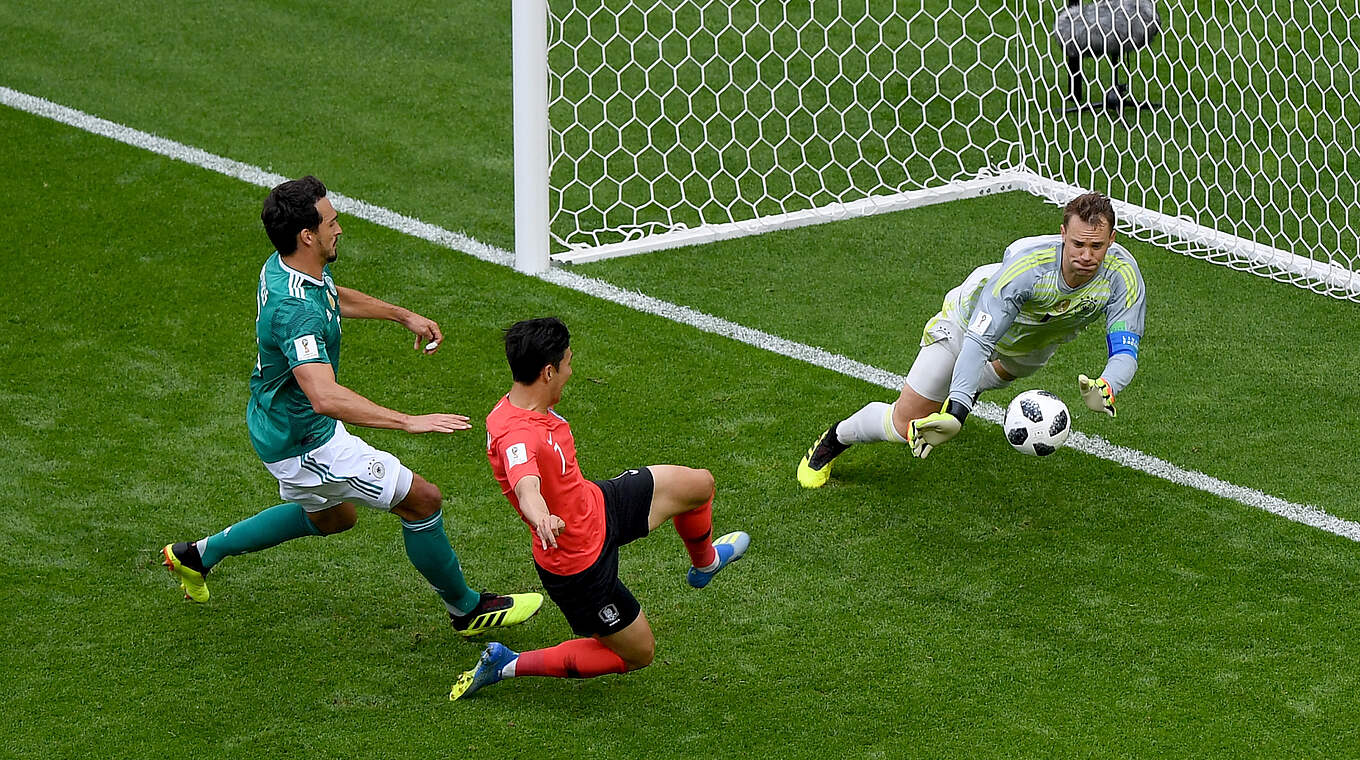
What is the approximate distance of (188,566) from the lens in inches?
208

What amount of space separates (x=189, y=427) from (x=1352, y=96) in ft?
25.9

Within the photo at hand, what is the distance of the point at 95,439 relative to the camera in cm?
646

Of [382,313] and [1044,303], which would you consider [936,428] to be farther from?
[382,313]

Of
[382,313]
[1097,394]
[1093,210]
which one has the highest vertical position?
[1093,210]

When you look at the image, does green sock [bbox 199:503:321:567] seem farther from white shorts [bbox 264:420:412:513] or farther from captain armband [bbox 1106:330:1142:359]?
captain armband [bbox 1106:330:1142:359]

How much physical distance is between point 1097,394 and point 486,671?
7.26ft

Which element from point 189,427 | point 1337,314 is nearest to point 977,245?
point 1337,314

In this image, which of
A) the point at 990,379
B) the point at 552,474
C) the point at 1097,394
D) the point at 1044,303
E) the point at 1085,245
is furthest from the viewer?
the point at 990,379

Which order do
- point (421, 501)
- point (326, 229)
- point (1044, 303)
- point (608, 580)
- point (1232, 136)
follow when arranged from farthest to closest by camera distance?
point (1232, 136) < point (1044, 303) < point (421, 501) < point (326, 229) < point (608, 580)

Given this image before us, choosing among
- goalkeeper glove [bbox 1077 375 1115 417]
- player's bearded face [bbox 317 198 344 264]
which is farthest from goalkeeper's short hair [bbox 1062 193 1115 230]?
player's bearded face [bbox 317 198 344 264]

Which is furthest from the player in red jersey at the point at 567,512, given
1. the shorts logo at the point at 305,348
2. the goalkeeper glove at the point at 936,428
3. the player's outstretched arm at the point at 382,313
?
the goalkeeper glove at the point at 936,428

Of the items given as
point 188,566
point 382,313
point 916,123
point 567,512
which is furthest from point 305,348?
point 916,123

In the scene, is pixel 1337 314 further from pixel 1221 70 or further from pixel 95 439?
pixel 95 439

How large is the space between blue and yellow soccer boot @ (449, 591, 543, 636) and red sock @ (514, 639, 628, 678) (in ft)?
1.35
